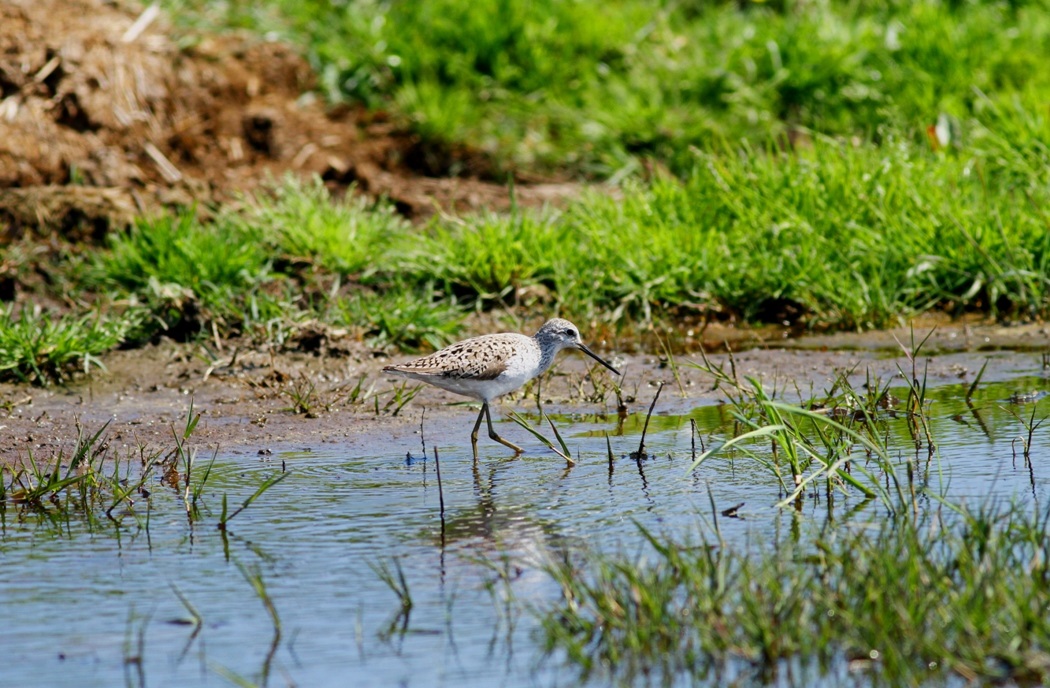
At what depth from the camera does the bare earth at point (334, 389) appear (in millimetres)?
7684

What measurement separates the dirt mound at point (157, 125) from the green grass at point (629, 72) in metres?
0.43

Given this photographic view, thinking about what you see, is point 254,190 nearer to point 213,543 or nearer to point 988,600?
point 213,543

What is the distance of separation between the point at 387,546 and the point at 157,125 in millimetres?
6957

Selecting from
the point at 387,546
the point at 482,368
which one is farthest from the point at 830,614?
the point at 482,368

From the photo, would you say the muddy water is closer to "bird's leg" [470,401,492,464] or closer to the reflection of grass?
"bird's leg" [470,401,492,464]

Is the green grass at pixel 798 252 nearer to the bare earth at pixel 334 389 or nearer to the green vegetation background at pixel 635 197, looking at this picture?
the green vegetation background at pixel 635 197

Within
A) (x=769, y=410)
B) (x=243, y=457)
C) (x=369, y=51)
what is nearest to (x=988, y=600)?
(x=769, y=410)

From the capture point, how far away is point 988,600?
14.9 feet

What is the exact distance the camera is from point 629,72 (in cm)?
1291

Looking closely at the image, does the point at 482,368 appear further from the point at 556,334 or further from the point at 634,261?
the point at 634,261

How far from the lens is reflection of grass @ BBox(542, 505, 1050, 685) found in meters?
4.41

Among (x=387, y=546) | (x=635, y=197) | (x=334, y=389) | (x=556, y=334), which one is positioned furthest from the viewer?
(x=635, y=197)

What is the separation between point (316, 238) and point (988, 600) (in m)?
6.25

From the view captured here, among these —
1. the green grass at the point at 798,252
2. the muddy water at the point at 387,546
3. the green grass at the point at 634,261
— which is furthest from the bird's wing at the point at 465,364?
the green grass at the point at 798,252
